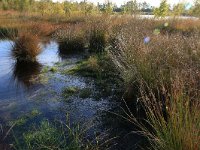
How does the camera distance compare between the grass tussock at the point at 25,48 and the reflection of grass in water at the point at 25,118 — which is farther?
the grass tussock at the point at 25,48

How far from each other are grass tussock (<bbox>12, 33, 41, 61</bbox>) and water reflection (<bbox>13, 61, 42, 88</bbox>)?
0.69ft

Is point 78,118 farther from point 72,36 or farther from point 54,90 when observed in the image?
point 72,36

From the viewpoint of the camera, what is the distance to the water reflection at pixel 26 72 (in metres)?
7.58

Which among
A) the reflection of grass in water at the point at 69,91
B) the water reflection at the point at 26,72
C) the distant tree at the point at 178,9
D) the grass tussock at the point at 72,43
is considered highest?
the distant tree at the point at 178,9

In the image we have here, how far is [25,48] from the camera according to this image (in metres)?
9.39

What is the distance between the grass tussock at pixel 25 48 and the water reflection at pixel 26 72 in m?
0.21

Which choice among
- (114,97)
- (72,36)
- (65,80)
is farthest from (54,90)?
(72,36)

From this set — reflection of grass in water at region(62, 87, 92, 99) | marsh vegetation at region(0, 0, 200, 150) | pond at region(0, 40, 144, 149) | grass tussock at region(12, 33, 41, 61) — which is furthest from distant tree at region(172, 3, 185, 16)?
reflection of grass in water at region(62, 87, 92, 99)

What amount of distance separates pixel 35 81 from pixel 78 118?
2869 millimetres

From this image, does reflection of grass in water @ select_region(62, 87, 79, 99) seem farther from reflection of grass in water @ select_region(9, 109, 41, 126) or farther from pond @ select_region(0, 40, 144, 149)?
reflection of grass in water @ select_region(9, 109, 41, 126)

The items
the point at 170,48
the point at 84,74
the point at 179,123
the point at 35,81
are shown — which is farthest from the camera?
the point at 84,74

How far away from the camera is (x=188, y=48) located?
5.84 m

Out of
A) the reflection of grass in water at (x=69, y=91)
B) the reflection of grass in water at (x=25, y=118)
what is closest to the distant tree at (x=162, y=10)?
the reflection of grass in water at (x=69, y=91)

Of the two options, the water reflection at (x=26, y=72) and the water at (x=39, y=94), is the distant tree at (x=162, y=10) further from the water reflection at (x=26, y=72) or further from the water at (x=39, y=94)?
the water reflection at (x=26, y=72)
